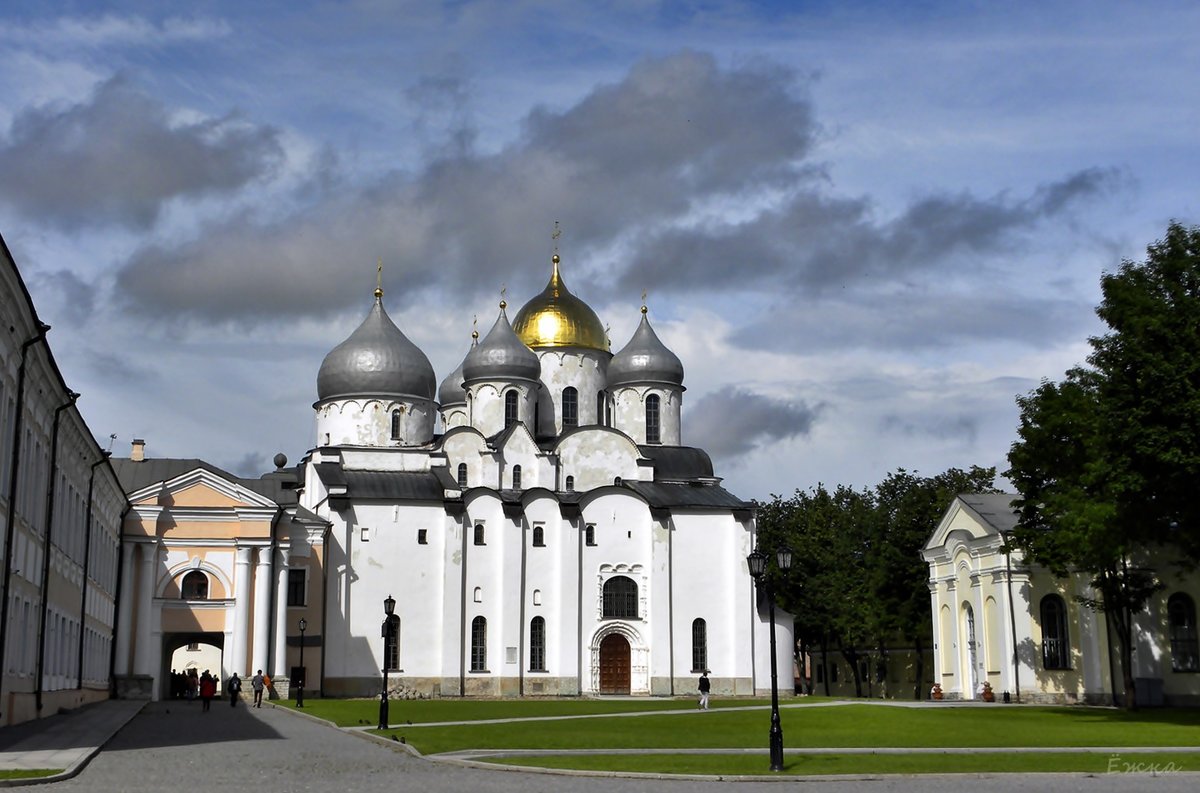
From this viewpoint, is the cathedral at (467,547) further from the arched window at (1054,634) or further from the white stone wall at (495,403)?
the arched window at (1054,634)

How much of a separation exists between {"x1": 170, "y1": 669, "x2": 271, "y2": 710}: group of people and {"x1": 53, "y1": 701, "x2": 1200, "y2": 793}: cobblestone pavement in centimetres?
1866

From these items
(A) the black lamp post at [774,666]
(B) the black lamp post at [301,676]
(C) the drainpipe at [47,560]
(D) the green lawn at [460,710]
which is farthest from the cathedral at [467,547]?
(A) the black lamp post at [774,666]

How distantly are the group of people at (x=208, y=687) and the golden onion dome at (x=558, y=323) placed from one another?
2332 cm

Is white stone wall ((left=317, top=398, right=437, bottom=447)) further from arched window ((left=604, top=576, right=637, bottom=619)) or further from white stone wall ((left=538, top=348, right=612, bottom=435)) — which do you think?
arched window ((left=604, top=576, right=637, bottom=619))

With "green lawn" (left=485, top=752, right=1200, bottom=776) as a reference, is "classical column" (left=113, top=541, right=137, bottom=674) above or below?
above

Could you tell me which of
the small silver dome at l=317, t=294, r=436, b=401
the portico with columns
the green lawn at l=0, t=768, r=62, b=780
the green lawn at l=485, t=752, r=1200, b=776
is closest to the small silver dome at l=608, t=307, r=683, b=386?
the small silver dome at l=317, t=294, r=436, b=401

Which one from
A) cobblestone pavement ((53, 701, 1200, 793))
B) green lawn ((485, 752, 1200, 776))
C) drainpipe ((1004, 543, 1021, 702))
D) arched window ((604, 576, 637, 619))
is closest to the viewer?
cobblestone pavement ((53, 701, 1200, 793))

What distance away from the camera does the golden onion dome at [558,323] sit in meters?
71.2

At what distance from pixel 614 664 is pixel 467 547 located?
849cm

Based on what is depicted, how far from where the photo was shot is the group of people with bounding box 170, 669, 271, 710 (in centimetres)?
4359

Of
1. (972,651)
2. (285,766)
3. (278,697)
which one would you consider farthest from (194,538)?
(285,766)

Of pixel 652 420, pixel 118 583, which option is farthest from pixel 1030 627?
pixel 118 583

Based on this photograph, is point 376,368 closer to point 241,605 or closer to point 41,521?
point 241,605

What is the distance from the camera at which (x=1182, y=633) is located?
158 feet
